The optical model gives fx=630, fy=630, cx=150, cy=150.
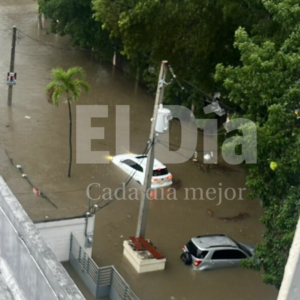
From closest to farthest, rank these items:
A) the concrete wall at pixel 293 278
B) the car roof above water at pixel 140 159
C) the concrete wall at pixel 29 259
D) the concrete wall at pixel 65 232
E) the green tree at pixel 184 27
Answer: the concrete wall at pixel 293 278 → the concrete wall at pixel 29 259 → the concrete wall at pixel 65 232 → the green tree at pixel 184 27 → the car roof above water at pixel 140 159

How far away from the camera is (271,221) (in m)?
9.45

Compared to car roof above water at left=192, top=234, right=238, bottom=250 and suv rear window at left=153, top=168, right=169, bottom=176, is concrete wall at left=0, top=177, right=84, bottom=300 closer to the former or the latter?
car roof above water at left=192, top=234, right=238, bottom=250

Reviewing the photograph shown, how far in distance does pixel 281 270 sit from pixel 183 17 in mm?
8049

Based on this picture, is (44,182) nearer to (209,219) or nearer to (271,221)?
(209,219)

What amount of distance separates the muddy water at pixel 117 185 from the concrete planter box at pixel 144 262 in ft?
0.46

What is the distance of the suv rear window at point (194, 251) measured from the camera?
13.0 meters

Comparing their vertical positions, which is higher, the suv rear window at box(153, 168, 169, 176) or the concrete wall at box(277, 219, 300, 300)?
the concrete wall at box(277, 219, 300, 300)

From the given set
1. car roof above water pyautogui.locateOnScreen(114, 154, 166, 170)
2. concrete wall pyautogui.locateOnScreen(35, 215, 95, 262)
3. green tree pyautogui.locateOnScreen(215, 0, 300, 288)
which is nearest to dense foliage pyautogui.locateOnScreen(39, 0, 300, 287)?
green tree pyautogui.locateOnScreen(215, 0, 300, 288)

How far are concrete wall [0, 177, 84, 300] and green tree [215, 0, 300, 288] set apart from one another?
217 inches

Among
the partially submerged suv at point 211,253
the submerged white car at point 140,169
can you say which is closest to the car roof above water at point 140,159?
the submerged white car at point 140,169

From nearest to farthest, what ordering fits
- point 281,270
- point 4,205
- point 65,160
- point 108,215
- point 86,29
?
point 4,205 → point 281,270 → point 108,215 → point 65,160 → point 86,29

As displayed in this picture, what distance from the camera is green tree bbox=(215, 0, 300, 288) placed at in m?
9.15

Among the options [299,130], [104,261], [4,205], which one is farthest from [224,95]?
[4,205]

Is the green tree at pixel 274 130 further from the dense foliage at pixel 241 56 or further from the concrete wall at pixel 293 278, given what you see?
the concrete wall at pixel 293 278
